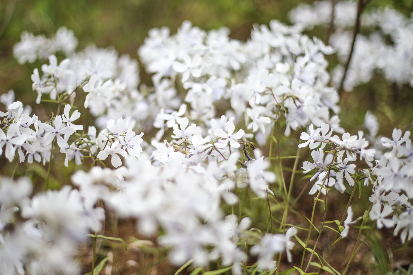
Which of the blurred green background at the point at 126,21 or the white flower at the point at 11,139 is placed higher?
the blurred green background at the point at 126,21

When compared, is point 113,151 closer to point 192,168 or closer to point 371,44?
point 192,168

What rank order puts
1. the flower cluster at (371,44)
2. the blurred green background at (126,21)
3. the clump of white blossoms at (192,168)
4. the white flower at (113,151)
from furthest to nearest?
the blurred green background at (126,21)
the flower cluster at (371,44)
the white flower at (113,151)
the clump of white blossoms at (192,168)

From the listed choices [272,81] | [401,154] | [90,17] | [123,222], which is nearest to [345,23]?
[272,81]

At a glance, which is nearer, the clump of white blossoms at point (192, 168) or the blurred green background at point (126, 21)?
the clump of white blossoms at point (192, 168)

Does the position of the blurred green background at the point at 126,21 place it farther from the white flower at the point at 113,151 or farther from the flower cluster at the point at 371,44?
the white flower at the point at 113,151

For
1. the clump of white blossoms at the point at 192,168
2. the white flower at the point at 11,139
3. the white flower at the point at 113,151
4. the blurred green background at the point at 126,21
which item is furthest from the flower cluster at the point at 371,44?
the white flower at the point at 11,139

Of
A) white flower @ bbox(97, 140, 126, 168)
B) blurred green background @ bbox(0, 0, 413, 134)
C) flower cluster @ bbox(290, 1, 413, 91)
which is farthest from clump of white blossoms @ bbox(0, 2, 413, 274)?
blurred green background @ bbox(0, 0, 413, 134)

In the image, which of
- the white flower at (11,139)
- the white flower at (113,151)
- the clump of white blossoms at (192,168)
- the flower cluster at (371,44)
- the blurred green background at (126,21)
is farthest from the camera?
the blurred green background at (126,21)

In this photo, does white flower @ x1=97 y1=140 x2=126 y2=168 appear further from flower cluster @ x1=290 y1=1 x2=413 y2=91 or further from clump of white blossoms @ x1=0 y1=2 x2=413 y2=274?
flower cluster @ x1=290 y1=1 x2=413 y2=91

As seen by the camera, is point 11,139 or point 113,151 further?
point 113,151

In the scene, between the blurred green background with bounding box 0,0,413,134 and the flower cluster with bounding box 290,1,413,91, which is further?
the blurred green background with bounding box 0,0,413,134

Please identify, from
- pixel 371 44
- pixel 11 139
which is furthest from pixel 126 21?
pixel 11 139

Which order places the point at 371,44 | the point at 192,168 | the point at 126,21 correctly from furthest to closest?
the point at 126,21 < the point at 371,44 < the point at 192,168
